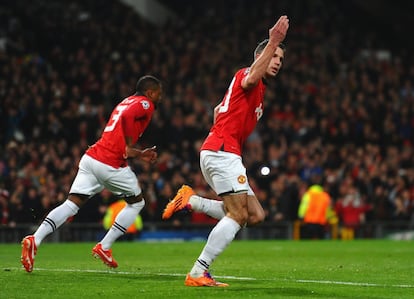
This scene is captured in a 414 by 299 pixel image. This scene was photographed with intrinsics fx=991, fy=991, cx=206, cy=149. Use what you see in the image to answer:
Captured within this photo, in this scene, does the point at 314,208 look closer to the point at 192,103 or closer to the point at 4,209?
the point at 192,103

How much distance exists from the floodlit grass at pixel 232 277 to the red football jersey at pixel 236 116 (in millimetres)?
1526

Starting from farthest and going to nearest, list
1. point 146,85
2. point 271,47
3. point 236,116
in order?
point 146,85
point 236,116
point 271,47

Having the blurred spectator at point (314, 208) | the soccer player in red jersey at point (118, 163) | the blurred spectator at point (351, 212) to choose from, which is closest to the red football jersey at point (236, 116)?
the soccer player in red jersey at point (118, 163)

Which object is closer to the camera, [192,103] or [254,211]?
[254,211]

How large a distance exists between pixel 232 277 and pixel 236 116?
224 centimetres

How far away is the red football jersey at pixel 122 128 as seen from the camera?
12.7 meters

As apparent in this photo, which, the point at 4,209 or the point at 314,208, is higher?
the point at 314,208

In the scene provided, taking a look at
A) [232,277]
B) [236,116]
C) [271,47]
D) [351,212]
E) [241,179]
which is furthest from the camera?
[351,212]

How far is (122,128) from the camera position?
12.7 m

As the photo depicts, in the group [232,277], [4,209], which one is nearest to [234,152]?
[232,277]

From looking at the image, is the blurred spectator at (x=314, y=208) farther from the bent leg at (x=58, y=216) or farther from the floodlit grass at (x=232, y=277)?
the bent leg at (x=58, y=216)

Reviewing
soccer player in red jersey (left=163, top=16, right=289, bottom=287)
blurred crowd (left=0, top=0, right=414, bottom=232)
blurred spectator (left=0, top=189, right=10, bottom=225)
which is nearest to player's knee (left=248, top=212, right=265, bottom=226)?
soccer player in red jersey (left=163, top=16, right=289, bottom=287)

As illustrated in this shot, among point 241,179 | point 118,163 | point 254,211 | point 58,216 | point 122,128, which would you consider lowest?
point 58,216

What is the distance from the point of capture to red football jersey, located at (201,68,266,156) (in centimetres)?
1048
